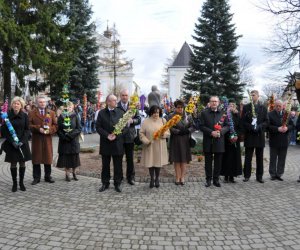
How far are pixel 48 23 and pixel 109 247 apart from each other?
19.1 m

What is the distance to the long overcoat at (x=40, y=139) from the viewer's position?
25.9 ft

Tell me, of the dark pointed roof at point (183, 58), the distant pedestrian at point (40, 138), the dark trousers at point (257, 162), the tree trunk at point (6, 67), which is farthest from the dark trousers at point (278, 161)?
the dark pointed roof at point (183, 58)

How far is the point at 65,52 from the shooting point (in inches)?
869

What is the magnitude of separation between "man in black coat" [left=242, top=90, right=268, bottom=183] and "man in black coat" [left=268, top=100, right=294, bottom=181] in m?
0.50

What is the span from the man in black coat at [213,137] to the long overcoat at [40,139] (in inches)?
142

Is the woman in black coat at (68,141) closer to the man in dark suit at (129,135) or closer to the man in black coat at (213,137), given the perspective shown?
the man in dark suit at (129,135)

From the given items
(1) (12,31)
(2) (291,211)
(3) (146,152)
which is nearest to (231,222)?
(2) (291,211)

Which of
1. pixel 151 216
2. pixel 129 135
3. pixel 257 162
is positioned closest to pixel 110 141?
pixel 129 135

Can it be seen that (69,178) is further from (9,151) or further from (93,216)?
(93,216)

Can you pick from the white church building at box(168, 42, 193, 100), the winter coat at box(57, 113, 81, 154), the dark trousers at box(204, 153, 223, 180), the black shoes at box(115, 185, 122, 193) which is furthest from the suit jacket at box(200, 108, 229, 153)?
the white church building at box(168, 42, 193, 100)

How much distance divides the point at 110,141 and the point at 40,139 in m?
1.95

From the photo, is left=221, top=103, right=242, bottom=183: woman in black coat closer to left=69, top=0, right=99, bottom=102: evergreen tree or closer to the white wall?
left=69, top=0, right=99, bottom=102: evergreen tree

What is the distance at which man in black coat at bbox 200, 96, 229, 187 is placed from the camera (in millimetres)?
7641

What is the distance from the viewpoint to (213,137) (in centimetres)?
767
